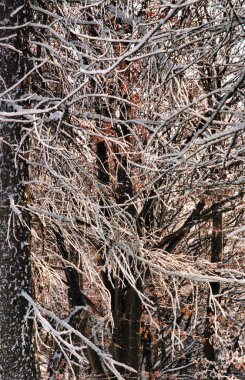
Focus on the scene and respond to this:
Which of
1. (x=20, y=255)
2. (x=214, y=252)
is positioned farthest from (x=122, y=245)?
(x=214, y=252)

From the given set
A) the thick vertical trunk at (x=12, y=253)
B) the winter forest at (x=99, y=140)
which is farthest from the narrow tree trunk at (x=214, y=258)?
the thick vertical trunk at (x=12, y=253)

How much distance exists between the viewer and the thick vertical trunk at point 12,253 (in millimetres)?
5043

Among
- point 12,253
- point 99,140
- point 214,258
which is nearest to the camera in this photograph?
point 12,253

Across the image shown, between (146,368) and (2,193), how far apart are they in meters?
6.75

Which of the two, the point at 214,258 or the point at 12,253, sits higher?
the point at 12,253

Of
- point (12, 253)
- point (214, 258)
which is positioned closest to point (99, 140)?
point (12, 253)

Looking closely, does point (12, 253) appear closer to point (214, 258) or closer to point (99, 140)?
point (99, 140)

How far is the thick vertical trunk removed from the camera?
504 cm

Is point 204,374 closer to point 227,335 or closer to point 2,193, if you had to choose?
point 227,335

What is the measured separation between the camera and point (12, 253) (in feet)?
16.8

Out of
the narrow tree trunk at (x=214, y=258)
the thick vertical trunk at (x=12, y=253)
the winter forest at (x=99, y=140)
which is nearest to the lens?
the winter forest at (x=99, y=140)

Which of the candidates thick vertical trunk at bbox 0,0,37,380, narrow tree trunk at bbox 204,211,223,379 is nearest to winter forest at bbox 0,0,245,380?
thick vertical trunk at bbox 0,0,37,380

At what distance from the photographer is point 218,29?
3965mm

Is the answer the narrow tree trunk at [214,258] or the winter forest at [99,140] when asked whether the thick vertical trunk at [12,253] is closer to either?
the winter forest at [99,140]
